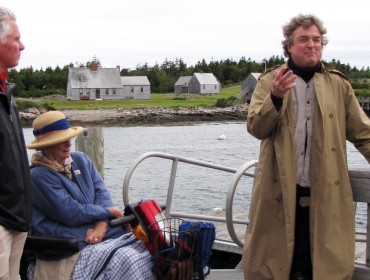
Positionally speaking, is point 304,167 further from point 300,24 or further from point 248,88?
point 248,88

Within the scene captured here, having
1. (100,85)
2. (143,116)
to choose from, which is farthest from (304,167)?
(100,85)

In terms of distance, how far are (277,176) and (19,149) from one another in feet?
4.54

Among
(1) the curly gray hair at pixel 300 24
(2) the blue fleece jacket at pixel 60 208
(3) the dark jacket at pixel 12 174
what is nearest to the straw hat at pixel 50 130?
(2) the blue fleece jacket at pixel 60 208

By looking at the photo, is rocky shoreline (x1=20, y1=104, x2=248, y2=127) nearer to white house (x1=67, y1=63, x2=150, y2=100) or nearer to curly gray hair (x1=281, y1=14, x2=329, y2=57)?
white house (x1=67, y1=63, x2=150, y2=100)

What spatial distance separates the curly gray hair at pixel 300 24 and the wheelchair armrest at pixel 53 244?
1724 millimetres

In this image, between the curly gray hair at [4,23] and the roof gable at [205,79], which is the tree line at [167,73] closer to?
the roof gable at [205,79]

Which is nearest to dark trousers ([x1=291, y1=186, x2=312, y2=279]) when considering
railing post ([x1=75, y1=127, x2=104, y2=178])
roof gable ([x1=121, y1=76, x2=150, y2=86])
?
railing post ([x1=75, y1=127, x2=104, y2=178])

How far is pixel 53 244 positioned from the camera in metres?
3.75

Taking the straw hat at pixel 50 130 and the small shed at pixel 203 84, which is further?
the small shed at pixel 203 84

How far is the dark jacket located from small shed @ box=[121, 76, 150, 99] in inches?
4242

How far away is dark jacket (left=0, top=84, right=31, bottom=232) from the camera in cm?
309

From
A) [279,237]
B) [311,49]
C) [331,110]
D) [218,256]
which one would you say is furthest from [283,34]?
[218,256]

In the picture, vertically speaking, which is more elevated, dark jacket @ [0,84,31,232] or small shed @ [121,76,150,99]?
dark jacket @ [0,84,31,232]

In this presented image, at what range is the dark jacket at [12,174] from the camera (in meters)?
3.09
